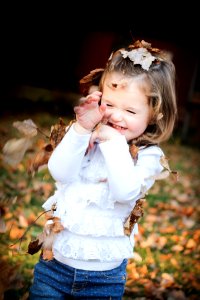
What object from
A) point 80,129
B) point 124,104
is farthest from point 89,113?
point 124,104

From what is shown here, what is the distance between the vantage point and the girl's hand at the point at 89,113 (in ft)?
5.31

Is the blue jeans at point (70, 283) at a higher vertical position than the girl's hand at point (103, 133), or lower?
lower

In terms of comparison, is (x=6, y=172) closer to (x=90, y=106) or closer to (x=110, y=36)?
(x=90, y=106)

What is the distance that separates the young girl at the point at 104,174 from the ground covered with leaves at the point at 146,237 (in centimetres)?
22

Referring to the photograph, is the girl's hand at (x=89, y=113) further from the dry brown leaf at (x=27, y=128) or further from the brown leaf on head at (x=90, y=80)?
the brown leaf on head at (x=90, y=80)

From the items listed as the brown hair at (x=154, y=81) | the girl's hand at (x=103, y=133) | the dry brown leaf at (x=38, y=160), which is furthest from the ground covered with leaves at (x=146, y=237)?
the brown hair at (x=154, y=81)

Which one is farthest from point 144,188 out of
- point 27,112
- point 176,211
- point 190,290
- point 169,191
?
point 27,112

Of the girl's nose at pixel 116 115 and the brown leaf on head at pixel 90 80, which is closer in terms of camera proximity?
the girl's nose at pixel 116 115

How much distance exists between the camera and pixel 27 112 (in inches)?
358

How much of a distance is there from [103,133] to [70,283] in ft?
2.20

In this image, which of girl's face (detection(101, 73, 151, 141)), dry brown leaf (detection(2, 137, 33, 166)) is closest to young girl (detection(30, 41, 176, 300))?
girl's face (detection(101, 73, 151, 141))

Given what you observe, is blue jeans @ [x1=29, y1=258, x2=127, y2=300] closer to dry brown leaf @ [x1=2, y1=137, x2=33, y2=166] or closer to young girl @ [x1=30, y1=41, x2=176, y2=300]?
young girl @ [x1=30, y1=41, x2=176, y2=300]

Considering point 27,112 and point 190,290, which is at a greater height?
point 190,290

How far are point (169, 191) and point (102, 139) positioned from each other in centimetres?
396
